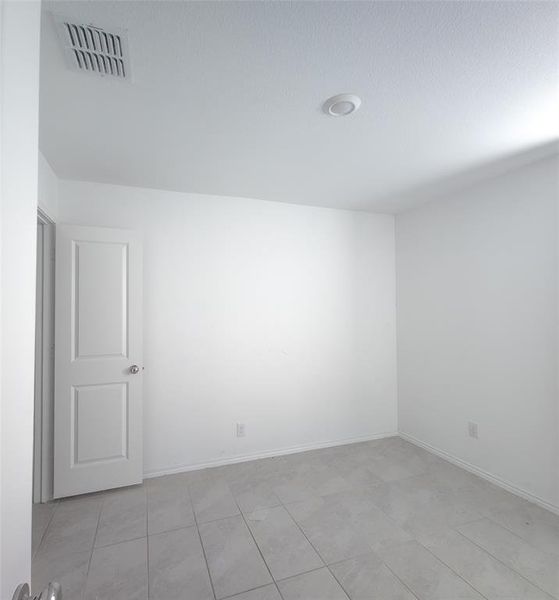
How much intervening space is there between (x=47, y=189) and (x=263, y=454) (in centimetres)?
292

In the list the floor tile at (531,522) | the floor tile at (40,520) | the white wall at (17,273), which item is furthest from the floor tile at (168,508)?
the floor tile at (531,522)

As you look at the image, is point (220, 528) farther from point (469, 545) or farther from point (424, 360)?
point (424, 360)

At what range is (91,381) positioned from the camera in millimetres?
2719

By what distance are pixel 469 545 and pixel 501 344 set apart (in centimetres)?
150

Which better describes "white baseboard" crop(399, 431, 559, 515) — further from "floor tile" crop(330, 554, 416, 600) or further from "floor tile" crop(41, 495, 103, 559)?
"floor tile" crop(41, 495, 103, 559)

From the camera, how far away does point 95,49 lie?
56.7 inches

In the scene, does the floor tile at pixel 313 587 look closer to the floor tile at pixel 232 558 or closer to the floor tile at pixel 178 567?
the floor tile at pixel 232 558

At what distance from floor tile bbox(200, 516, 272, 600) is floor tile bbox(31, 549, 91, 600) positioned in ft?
2.18

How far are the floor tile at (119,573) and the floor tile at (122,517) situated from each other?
81 millimetres

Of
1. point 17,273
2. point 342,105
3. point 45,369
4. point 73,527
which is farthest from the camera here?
point 45,369

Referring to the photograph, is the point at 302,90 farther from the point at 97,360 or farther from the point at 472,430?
the point at 472,430

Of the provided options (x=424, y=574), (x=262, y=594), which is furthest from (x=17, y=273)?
(x=424, y=574)

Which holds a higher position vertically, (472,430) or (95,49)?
(95,49)

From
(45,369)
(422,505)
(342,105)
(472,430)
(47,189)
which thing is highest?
(342,105)
